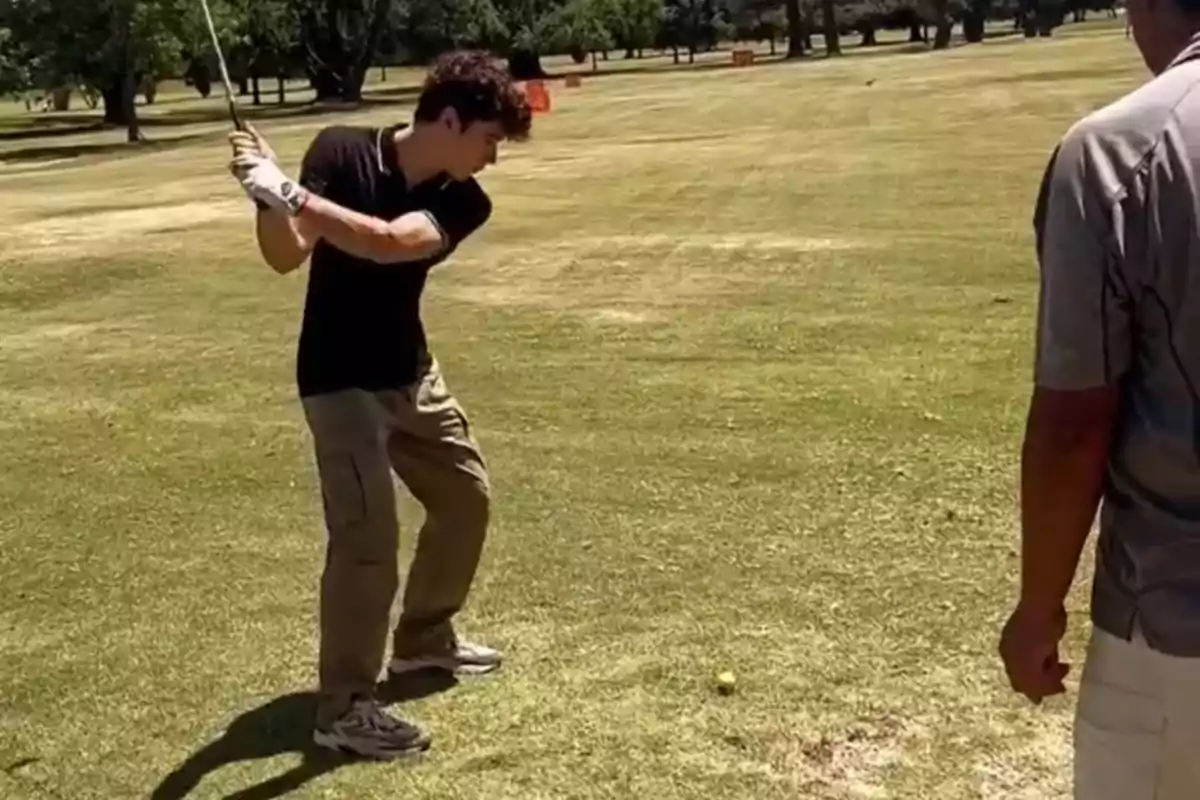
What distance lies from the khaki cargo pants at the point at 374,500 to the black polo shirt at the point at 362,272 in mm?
82

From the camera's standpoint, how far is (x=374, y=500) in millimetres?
4785

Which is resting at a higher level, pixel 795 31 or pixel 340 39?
pixel 340 39

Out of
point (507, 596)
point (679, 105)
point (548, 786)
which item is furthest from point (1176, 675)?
point (679, 105)

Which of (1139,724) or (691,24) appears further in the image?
(691,24)

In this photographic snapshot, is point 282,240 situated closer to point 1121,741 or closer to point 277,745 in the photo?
point 277,745

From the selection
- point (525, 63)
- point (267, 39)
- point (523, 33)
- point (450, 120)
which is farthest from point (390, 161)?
point (525, 63)

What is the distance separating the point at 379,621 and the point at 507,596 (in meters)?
1.52

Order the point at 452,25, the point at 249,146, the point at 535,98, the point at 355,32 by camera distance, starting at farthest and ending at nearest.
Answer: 1. the point at 452,25
2. the point at 355,32
3. the point at 535,98
4. the point at 249,146

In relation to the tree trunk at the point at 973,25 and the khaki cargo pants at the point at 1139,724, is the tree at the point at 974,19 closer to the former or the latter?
the tree trunk at the point at 973,25

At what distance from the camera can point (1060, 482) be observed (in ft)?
7.95

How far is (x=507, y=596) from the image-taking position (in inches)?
251

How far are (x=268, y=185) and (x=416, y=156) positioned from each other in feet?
1.79

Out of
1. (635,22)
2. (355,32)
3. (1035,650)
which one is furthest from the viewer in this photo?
(635,22)

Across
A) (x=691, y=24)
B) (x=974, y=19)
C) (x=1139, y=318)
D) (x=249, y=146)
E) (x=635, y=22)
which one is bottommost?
(x=974, y=19)
